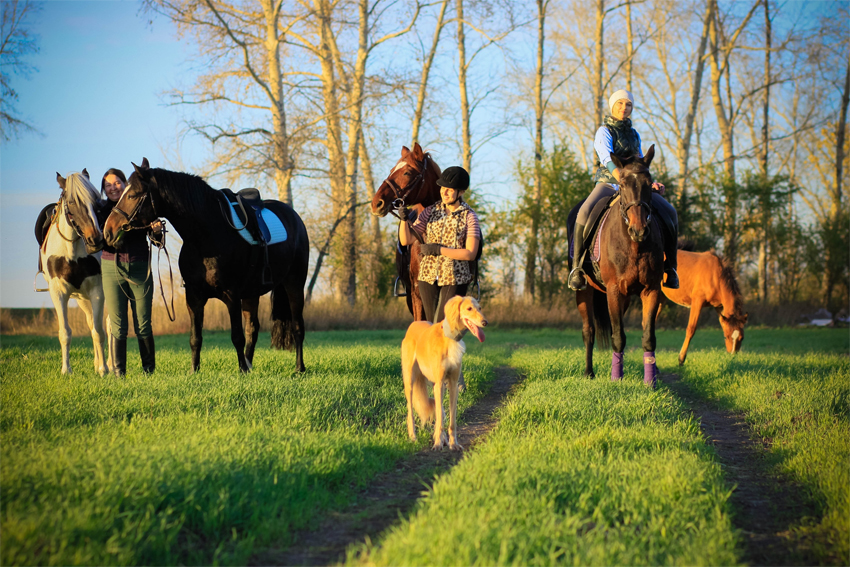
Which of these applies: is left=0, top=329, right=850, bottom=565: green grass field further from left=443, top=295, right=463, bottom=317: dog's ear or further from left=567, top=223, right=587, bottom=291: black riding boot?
left=567, top=223, right=587, bottom=291: black riding boot

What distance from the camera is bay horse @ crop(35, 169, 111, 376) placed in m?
7.92

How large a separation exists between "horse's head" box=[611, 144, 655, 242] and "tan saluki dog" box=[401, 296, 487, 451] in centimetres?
335

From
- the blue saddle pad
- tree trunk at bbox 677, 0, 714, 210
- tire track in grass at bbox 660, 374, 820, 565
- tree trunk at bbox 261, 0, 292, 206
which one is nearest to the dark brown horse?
the blue saddle pad

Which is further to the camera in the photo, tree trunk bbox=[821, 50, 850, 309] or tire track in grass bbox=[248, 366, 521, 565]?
tree trunk bbox=[821, 50, 850, 309]

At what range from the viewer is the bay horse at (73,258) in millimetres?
7918

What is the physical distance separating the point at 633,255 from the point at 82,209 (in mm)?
6923

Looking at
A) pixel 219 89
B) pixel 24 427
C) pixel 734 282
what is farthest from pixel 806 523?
pixel 219 89

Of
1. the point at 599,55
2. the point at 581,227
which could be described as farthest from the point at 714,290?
the point at 599,55

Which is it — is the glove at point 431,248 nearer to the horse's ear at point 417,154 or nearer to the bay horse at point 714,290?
the horse's ear at point 417,154

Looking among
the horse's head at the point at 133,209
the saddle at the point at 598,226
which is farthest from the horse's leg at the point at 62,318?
the saddle at the point at 598,226

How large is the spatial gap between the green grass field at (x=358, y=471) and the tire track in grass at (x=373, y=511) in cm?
9

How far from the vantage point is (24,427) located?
17.0 ft

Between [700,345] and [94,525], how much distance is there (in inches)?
663

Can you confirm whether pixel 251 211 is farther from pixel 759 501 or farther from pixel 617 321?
pixel 759 501
